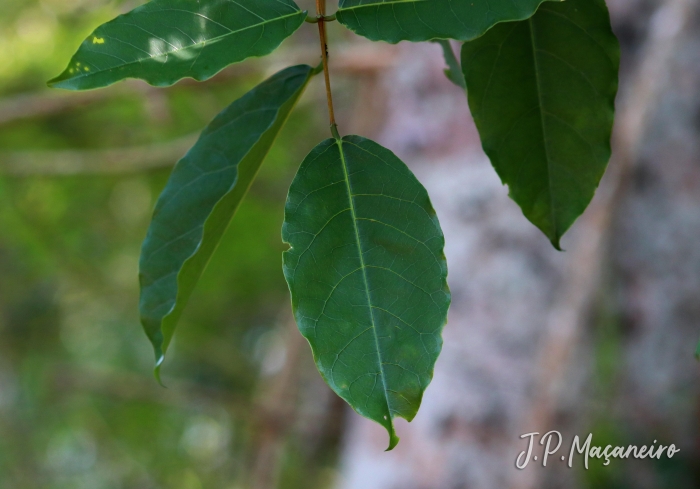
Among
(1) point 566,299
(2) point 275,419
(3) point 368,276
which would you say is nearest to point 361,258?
(3) point 368,276

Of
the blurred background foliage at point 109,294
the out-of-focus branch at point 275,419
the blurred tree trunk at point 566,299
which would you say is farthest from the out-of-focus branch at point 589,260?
the blurred background foliage at point 109,294

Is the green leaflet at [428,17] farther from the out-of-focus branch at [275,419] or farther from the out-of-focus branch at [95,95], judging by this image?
the out-of-focus branch at [275,419]

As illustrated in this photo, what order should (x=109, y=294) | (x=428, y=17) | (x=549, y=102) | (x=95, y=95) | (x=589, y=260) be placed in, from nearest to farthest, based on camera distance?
(x=428, y=17) → (x=549, y=102) → (x=589, y=260) → (x=95, y=95) → (x=109, y=294)

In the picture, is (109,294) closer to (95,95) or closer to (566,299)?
(95,95)

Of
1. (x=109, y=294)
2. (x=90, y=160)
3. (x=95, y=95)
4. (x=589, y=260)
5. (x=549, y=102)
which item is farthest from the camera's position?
(x=109, y=294)

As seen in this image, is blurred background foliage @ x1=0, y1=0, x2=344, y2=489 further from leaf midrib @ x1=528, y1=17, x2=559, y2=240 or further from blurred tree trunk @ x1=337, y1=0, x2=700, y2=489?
leaf midrib @ x1=528, y1=17, x2=559, y2=240

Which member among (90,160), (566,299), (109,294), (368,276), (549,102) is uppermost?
(549,102)
